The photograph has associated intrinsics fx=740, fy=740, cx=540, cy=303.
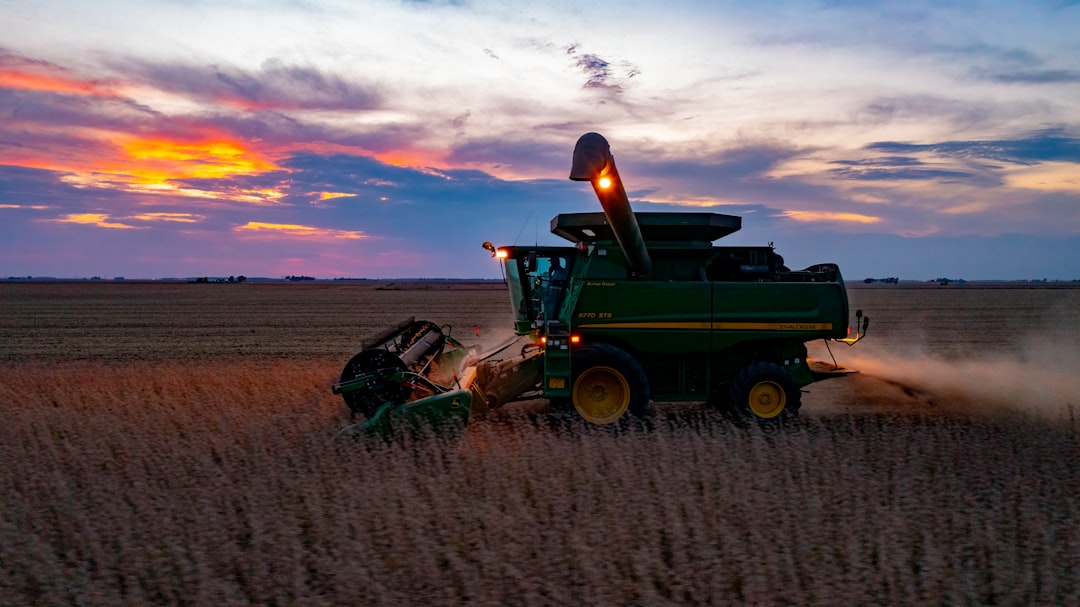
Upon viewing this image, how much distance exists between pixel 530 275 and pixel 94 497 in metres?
6.27

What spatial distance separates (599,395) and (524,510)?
14.5ft

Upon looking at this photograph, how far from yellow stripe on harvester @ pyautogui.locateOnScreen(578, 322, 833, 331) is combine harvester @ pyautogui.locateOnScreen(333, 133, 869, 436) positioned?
0.04 ft

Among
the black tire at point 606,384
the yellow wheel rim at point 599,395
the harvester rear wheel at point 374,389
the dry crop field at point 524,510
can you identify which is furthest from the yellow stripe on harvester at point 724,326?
the harvester rear wheel at point 374,389

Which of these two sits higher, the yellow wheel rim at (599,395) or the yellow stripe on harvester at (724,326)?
the yellow stripe on harvester at (724,326)

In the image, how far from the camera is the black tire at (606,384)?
975cm

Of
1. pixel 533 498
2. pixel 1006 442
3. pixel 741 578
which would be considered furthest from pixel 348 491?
pixel 1006 442

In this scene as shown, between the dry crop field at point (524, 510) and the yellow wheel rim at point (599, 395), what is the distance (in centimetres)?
39

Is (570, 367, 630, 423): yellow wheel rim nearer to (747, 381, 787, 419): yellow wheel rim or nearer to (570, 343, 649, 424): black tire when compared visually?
(570, 343, 649, 424): black tire

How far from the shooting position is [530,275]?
428 inches

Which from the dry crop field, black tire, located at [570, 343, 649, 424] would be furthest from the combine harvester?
the dry crop field

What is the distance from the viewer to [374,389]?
358 inches

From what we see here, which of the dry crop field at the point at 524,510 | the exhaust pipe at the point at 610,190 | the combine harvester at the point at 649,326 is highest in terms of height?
the exhaust pipe at the point at 610,190

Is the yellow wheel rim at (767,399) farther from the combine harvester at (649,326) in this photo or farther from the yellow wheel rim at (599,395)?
the yellow wheel rim at (599,395)

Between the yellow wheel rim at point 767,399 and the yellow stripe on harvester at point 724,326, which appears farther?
the yellow wheel rim at point 767,399
